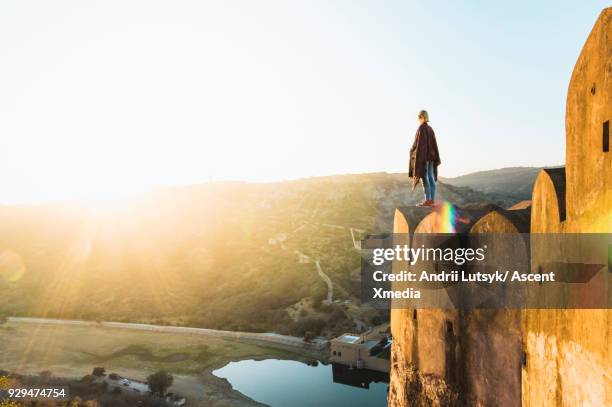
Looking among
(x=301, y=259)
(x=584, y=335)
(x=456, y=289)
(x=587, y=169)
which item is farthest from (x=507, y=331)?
(x=301, y=259)

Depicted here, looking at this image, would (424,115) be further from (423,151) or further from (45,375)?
(45,375)

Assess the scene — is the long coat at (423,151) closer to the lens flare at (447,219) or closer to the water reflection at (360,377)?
the lens flare at (447,219)

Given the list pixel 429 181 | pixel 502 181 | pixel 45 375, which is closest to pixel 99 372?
→ pixel 45 375

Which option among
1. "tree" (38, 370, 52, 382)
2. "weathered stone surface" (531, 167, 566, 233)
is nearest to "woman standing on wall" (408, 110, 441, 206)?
"weathered stone surface" (531, 167, 566, 233)

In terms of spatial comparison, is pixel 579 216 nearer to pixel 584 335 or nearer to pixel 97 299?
pixel 584 335

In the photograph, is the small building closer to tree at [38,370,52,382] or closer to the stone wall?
tree at [38,370,52,382]

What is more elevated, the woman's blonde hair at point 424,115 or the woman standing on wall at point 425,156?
the woman's blonde hair at point 424,115

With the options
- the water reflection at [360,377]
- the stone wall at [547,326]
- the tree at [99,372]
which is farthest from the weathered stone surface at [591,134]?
the tree at [99,372]
